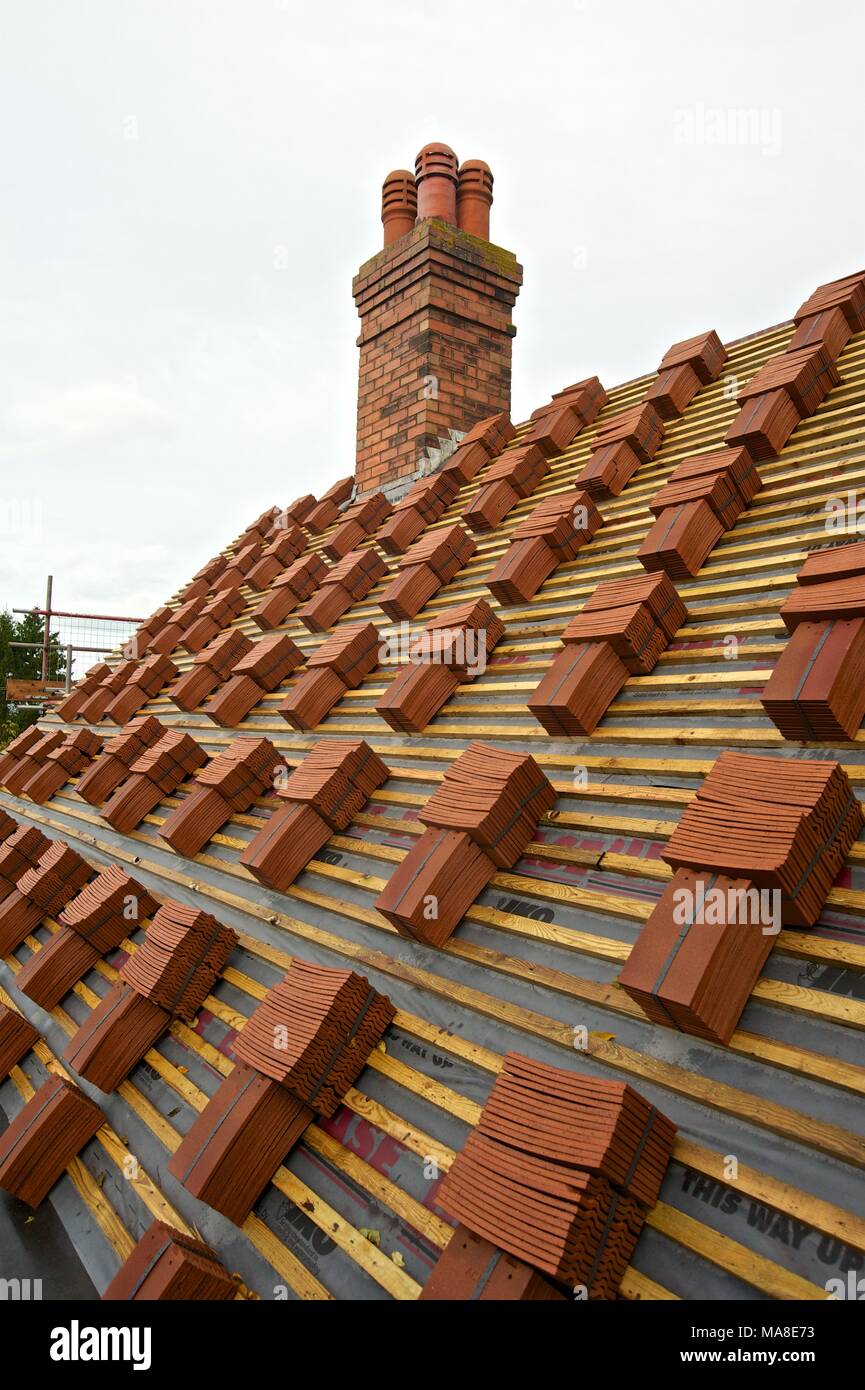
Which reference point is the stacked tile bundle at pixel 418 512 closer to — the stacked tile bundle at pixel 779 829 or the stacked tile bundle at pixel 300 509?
the stacked tile bundle at pixel 300 509

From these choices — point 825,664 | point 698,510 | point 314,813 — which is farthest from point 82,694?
point 825,664

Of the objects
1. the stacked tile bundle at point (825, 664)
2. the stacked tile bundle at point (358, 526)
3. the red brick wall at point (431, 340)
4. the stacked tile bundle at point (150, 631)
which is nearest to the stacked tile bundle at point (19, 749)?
the stacked tile bundle at point (150, 631)

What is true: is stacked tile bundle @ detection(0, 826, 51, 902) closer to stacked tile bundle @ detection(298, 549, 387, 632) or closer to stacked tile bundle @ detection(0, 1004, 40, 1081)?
stacked tile bundle @ detection(0, 1004, 40, 1081)

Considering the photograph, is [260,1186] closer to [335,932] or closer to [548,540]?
[335,932]

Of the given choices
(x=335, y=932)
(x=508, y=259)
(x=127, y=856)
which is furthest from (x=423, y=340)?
(x=335, y=932)

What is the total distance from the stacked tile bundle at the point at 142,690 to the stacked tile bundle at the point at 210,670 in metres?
0.99

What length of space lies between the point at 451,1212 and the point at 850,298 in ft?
18.5

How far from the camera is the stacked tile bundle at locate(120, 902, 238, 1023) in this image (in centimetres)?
381

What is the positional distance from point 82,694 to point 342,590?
5.75 meters

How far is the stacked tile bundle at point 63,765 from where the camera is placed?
8.20 meters

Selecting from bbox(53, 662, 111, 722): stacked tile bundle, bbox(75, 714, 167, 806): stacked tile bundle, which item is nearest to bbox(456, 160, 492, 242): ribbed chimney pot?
bbox(75, 714, 167, 806): stacked tile bundle

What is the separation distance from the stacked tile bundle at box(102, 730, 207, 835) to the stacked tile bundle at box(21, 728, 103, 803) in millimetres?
2359

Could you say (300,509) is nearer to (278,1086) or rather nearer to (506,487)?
(506,487)

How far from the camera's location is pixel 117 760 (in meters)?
7.10
